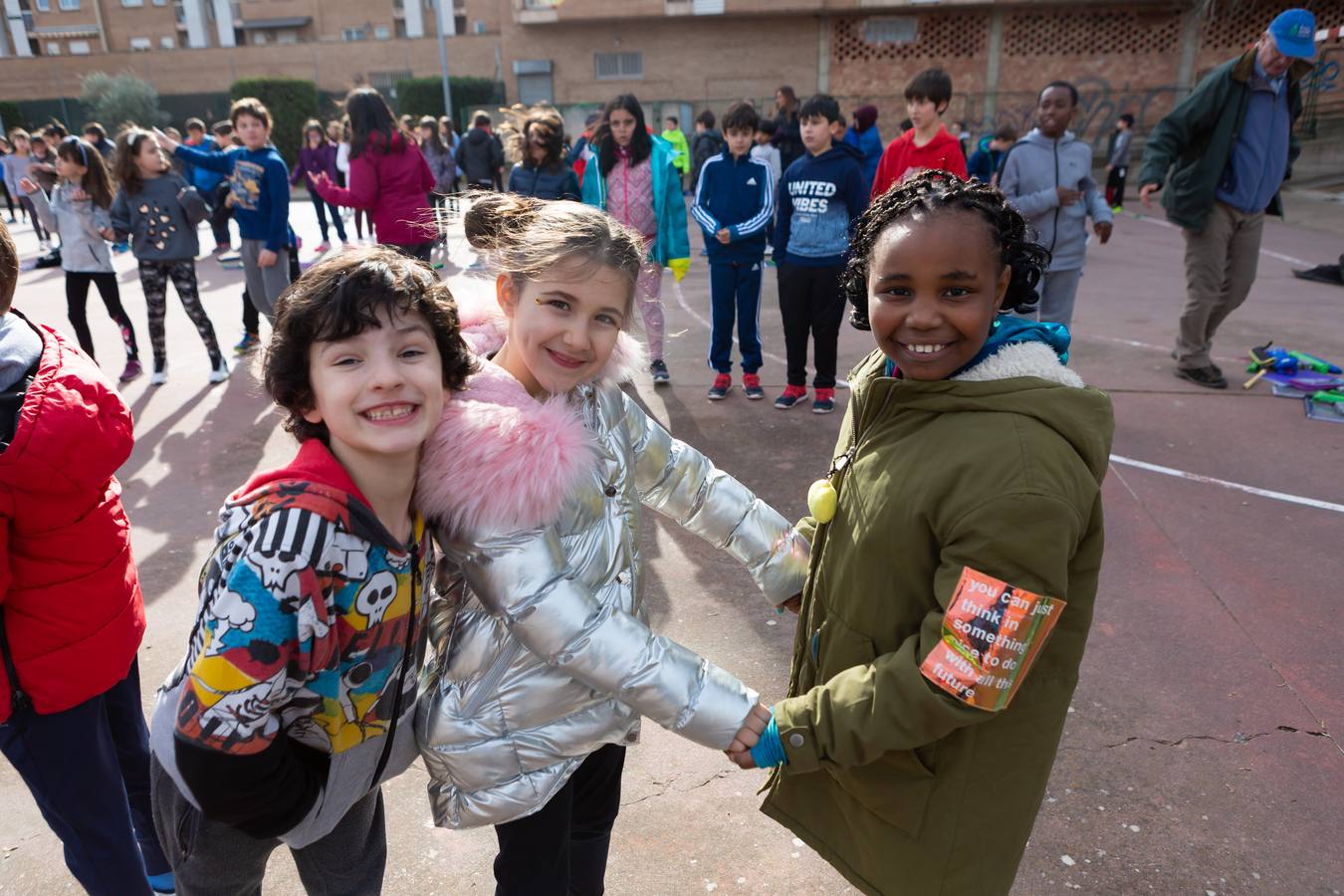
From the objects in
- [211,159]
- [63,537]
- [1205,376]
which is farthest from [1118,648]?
[211,159]

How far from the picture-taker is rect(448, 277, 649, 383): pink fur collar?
74.0 inches

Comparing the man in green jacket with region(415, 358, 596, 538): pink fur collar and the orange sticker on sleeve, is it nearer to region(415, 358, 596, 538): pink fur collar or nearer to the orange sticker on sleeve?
the orange sticker on sleeve

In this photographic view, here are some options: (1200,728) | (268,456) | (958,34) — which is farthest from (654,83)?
(1200,728)

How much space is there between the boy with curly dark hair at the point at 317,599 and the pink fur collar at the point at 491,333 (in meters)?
0.33

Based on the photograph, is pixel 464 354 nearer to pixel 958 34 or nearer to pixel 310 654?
pixel 310 654

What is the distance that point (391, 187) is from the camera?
652 centimetres

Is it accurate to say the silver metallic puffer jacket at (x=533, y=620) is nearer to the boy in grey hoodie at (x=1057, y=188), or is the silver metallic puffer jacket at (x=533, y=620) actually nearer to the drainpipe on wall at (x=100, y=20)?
the boy in grey hoodie at (x=1057, y=188)

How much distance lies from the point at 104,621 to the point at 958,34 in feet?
102

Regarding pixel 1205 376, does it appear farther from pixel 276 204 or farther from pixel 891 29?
pixel 891 29

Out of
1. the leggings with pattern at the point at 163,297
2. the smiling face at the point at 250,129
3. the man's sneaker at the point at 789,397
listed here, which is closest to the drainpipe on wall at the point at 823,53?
the smiling face at the point at 250,129

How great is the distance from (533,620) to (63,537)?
1.03 metres

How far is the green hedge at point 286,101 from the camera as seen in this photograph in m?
30.7

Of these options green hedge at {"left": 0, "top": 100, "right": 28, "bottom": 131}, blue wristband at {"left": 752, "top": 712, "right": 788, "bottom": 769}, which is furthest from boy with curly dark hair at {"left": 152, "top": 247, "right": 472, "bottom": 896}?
green hedge at {"left": 0, "top": 100, "right": 28, "bottom": 131}

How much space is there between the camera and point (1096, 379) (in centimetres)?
636
